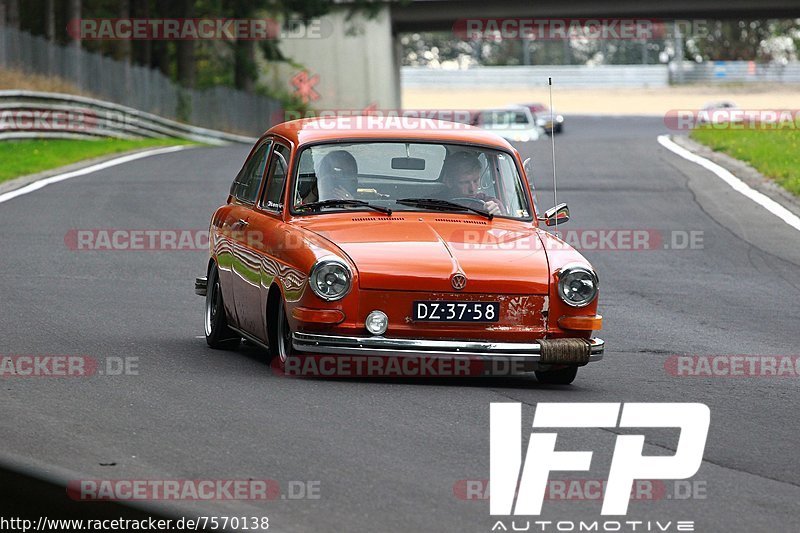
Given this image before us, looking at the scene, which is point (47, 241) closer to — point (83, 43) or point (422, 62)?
point (83, 43)

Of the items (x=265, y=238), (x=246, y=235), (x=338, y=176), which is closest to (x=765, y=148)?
(x=338, y=176)

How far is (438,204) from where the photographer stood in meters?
9.67

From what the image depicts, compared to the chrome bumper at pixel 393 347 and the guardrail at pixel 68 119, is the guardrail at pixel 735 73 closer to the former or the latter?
the guardrail at pixel 68 119

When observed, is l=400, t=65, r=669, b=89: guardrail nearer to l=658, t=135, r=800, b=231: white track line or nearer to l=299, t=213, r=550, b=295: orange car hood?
l=658, t=135, r=800, b=231: white track line

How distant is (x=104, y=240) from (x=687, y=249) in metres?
6.52

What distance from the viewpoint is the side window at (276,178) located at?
9805 millimetres

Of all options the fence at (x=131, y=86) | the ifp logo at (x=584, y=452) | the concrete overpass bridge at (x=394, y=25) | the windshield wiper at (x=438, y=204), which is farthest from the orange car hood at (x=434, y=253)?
the concrete overpass bridge at (x=394, y=25)

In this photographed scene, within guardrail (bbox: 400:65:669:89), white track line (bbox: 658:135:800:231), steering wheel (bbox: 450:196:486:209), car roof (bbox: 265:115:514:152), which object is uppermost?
car roof (bbox: 265:115:514:152)

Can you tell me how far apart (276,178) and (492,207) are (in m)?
1.42

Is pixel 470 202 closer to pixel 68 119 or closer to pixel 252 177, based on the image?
pixel 252 177

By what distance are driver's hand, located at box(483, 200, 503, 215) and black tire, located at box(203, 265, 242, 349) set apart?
1.91m

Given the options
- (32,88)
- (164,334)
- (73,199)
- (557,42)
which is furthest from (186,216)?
(557,42)

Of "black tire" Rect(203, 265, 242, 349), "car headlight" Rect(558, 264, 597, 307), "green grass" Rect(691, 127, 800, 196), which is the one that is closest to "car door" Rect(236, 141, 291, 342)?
"black tire" Rect(203, 265, 242, 349)

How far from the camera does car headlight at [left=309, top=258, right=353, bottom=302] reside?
853cm
